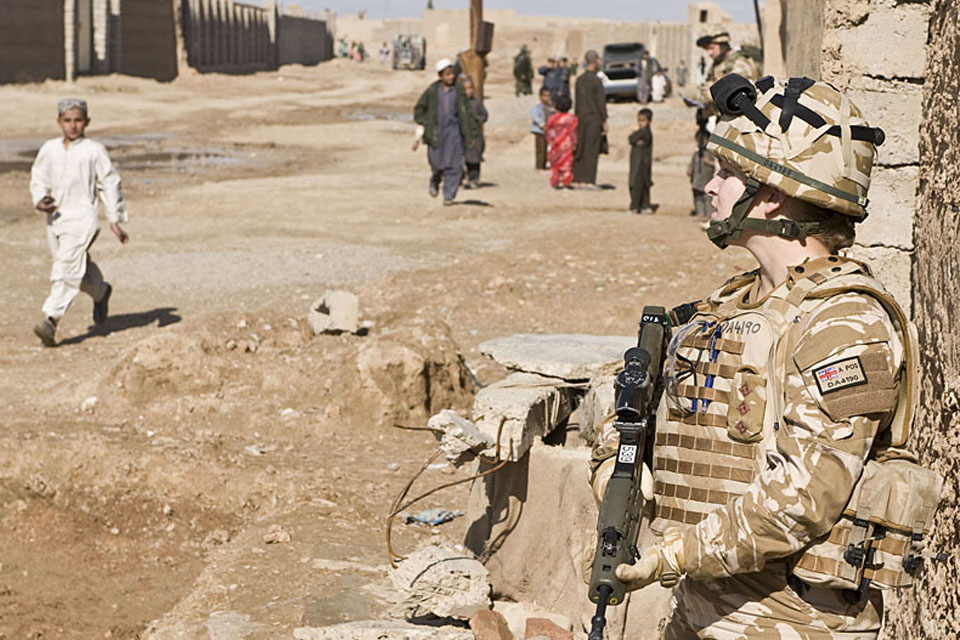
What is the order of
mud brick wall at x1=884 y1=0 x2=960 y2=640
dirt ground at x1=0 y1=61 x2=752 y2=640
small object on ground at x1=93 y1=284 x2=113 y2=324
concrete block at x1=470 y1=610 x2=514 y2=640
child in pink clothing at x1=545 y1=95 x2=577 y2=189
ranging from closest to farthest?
mud brick wall at x1=884 y1=0 x2=960 y2=640, concrete block at x1=470 y1=610 x2=514 y2=640, dirt ground at x1=0 y1=61 x2=752 y2=640, small object on ground at x1=93 y1=284 x2=113 y2=324, child in pink clothing at x1=545 y1=95 x2=577 y2=189

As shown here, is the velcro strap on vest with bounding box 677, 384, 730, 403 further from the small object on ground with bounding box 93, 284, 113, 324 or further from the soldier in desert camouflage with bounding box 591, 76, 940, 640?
the small object on ground with bounding box 93, 284, 113, 324

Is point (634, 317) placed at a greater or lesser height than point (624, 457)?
lesser

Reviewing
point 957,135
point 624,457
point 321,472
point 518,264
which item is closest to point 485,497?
point 321,472

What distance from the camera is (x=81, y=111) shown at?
8.27m

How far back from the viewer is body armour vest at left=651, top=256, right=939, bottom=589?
2014 mm

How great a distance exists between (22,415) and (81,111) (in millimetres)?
2458

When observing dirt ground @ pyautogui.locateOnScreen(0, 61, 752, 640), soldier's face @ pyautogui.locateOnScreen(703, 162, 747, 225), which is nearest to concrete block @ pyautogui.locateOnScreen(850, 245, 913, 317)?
dirt ground @ pyautogui.locateOnScreen(0, 61, 752, 640)

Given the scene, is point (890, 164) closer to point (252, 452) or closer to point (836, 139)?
point (836, 139)

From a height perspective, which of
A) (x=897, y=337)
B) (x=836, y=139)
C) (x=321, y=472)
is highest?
(x=836, y=139)

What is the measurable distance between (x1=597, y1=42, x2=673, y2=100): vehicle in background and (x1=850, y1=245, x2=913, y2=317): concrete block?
2556 cm

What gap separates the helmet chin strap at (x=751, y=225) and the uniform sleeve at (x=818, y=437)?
0.19m

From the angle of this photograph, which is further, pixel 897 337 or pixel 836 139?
pixel 836 139

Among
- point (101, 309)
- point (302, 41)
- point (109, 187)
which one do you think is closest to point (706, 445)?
point (109, 187)

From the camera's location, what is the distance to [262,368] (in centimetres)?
736
